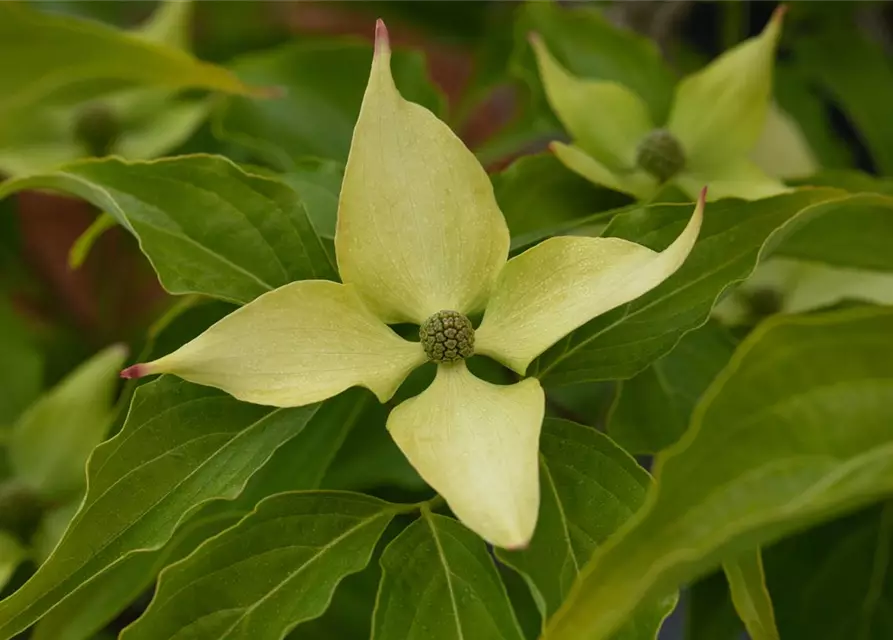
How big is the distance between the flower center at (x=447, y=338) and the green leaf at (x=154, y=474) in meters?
0.06

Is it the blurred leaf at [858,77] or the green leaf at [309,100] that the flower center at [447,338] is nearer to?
the green leaf at [309,100]

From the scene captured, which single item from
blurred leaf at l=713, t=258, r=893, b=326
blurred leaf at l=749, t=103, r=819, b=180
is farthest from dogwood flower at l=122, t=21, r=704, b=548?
blurred leaf at l=749, t=103, r=819, b=180

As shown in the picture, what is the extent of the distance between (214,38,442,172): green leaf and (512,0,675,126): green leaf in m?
0.08

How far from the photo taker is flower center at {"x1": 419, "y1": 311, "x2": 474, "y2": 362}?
0.36 meters

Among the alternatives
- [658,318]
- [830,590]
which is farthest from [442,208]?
[830,590]

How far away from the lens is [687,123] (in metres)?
0.53

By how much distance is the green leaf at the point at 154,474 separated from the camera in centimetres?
35

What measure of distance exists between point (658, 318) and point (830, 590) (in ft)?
0.77

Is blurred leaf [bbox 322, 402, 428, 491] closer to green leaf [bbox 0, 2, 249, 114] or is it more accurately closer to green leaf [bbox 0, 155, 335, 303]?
green leaf [bbox 0, 155, 335, 303]

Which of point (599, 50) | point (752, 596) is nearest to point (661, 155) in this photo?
point (599, 50)

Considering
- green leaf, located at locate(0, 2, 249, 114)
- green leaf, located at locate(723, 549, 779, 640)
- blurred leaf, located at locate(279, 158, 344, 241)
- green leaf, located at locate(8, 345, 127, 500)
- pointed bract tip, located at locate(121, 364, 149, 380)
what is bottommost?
green leaf, located at locate(8, 345, 127, 500)

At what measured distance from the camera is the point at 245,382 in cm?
32

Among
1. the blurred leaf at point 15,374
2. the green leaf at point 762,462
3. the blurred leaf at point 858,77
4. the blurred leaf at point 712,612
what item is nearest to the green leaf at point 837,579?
the blurred leaf at point 712,612

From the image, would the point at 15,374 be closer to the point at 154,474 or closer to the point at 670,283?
the point at 154,474
